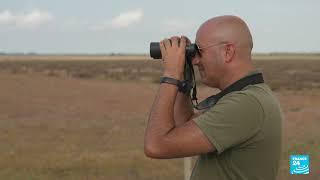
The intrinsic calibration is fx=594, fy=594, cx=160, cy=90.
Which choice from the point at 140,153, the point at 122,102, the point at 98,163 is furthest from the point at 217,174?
the point at 122,102

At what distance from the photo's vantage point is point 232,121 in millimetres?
1984

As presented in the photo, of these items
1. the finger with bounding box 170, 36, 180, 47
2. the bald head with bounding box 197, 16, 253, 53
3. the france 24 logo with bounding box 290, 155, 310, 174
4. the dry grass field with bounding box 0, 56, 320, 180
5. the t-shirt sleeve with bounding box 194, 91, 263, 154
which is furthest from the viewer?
the dry grass field with bounding box 0, 56, 320, 180

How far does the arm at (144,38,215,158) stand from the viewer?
199 centimetres

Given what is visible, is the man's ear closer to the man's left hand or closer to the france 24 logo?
the man's left hand

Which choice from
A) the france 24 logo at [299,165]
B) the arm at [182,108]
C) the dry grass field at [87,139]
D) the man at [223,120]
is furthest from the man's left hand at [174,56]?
the france 24 logo at [299,165]

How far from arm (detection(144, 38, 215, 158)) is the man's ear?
0.18 metres

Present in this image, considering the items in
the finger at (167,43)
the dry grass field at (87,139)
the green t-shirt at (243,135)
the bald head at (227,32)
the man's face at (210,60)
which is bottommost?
the dry grass field at (87,139)

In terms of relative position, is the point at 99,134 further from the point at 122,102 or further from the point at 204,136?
the point at 204,136

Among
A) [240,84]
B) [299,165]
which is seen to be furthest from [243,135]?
[299,165]

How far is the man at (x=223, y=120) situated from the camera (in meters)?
1.99

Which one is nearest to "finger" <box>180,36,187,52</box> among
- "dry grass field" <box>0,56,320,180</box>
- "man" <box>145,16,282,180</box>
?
"man" <box>145,16,282,180</box>

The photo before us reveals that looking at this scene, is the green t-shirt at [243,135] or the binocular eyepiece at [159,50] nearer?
the green t-shirt at [243,135]

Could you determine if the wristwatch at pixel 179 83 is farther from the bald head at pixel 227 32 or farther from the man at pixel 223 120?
the bald head at pixel 227 32

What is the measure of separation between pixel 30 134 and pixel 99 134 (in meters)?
1.74
